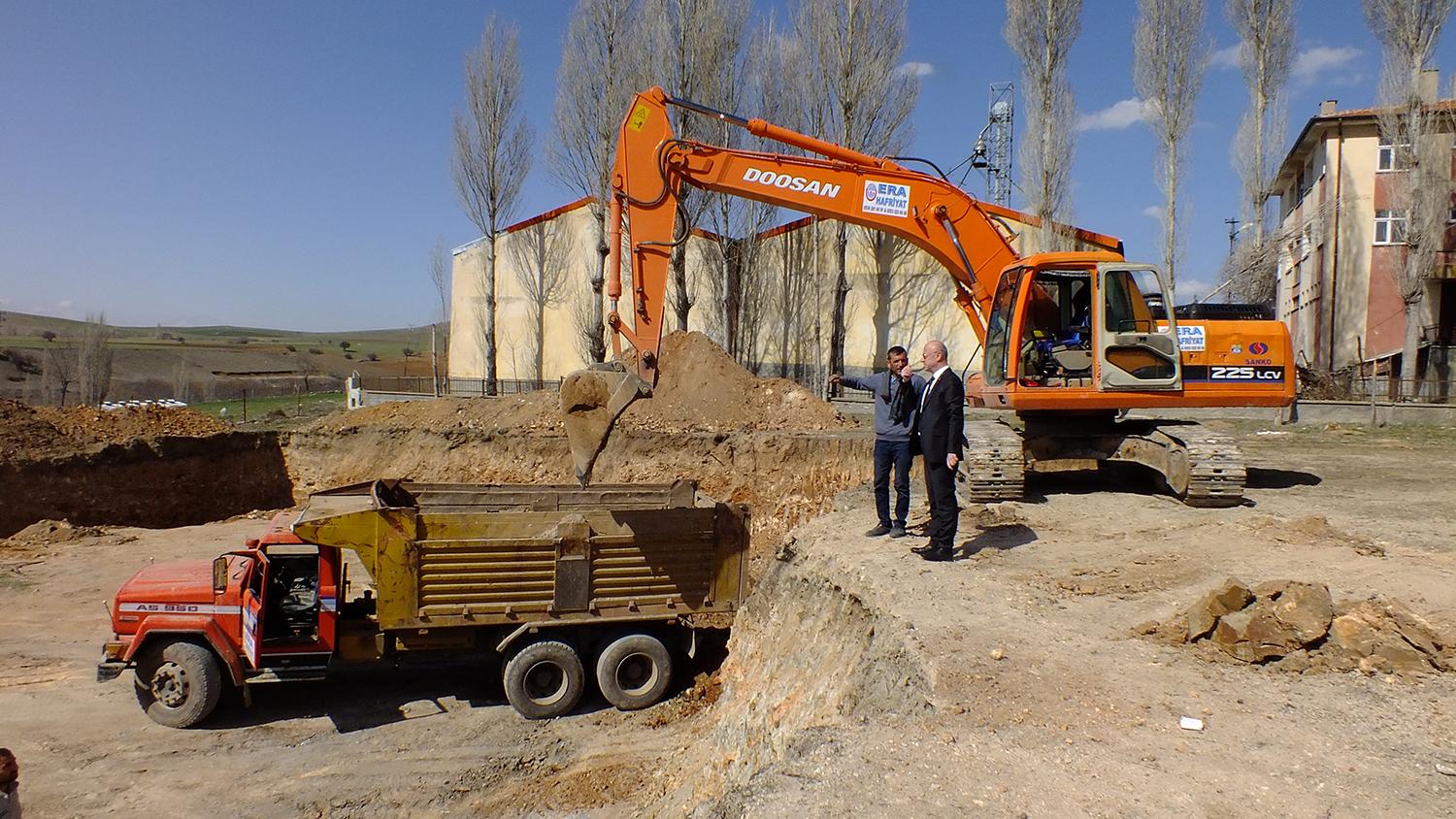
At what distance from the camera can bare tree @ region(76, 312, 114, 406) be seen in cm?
3369

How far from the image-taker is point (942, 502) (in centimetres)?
661

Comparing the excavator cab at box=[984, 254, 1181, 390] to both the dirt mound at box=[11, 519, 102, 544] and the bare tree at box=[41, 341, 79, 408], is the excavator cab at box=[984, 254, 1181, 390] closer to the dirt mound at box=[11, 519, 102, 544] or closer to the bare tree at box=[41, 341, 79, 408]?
the dirt mound at box=[11, 519, 102, 544]

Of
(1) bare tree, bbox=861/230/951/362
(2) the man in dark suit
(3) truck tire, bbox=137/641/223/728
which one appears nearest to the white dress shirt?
(2) the man in dark suit

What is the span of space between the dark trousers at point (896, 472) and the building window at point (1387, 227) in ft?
71.0

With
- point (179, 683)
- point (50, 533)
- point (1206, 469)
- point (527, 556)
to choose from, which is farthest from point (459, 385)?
point (1206, 469)

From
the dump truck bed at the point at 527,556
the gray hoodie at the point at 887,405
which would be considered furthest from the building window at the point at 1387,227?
the dump truck bed at the point at 527,556

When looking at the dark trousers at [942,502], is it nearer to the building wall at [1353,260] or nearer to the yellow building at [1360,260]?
the yellow building at [1360,260]

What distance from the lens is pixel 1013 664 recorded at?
4.52 meters

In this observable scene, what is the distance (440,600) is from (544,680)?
4.07 ft

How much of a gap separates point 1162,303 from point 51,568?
592 inches

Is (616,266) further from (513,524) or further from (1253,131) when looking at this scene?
(1253,131)

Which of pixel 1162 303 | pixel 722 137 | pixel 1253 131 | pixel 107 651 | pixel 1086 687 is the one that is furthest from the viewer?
pixel 1253 131

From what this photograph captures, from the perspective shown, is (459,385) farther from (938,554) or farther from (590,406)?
(938,554)

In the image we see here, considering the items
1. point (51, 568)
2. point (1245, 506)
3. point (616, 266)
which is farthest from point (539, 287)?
point (1245, 506)
